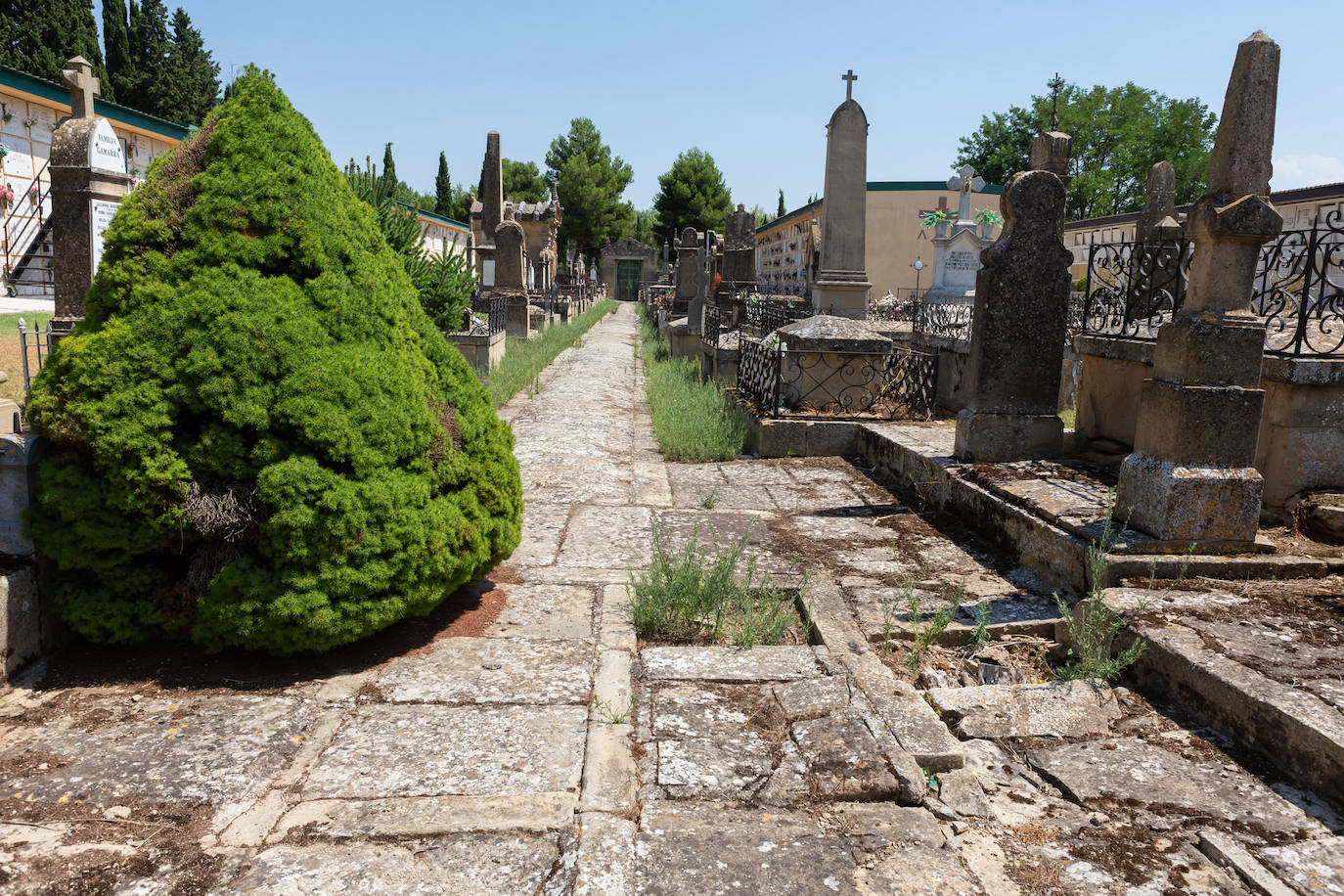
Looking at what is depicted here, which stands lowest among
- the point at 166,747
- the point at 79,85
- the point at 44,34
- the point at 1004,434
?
the point at 166,747

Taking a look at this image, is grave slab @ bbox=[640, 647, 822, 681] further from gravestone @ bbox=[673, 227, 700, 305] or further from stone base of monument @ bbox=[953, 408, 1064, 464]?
gravestone @ bbox=[673, 227, 700, 305]

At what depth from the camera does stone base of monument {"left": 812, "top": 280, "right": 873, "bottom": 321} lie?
588 inches

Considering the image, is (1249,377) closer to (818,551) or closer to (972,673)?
(972,673)

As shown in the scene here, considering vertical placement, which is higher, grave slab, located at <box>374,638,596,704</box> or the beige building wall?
the beige building wall

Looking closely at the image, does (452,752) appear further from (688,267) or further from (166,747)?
(688,267)

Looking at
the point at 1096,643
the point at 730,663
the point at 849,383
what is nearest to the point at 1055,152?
the point at 849,383

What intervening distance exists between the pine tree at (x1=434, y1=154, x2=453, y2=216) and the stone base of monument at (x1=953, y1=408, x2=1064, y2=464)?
54775 mm

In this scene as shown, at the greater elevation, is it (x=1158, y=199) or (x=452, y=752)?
(x=1158, y=199)

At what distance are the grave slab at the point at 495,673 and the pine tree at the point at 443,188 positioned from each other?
56.7 m

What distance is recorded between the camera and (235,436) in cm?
320

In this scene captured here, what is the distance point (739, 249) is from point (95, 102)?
43.3ft

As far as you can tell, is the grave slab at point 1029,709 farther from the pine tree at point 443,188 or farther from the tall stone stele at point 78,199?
the pine tree at point 443,188

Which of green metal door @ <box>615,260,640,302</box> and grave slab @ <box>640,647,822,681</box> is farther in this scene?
green metal door @ <box>615,260,640,302</box>

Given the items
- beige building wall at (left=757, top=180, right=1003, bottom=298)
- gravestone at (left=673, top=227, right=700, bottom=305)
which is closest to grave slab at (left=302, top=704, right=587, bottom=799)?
gravestone at (left=673, top=227, right=700, bottom=305)
